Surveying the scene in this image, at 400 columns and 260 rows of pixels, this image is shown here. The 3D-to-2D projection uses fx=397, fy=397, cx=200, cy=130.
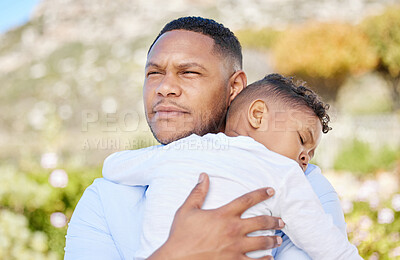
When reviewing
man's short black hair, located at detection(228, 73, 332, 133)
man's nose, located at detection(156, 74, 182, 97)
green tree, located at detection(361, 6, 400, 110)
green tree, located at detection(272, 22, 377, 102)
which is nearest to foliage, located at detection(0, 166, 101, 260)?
man's nose, located at detection(156, 74, 182, 97)

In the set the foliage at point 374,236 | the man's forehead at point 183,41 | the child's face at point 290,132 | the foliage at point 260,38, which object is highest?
the foliage at point 260,38

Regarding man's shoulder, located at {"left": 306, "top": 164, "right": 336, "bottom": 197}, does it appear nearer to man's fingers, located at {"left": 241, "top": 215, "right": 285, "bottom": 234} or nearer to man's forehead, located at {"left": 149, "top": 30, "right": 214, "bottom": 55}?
man's fingers, located at {"left": 241, "top": 215, "right": 285, "bottom": 234}

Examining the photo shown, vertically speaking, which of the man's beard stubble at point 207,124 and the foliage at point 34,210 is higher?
the man's beard stubble at point 207,124

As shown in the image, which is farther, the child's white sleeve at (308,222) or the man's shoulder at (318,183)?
the man's shoulder at (318,183)

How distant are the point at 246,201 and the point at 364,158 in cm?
806

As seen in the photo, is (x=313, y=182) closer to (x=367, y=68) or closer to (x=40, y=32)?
(x=367, y=68)

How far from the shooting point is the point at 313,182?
4.74 ft

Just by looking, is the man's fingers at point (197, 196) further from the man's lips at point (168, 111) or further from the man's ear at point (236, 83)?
the man's ear at point (236, 83)

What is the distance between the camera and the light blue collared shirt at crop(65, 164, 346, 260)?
1343 millimetres

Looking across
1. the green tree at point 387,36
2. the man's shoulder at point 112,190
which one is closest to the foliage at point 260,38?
the green tree at point 387,36

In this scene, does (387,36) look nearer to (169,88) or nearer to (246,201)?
(169,88)

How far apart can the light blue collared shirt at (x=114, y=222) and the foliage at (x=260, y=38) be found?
60.2ft

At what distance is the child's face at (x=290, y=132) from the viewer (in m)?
1.45

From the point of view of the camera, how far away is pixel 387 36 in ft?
50.0
